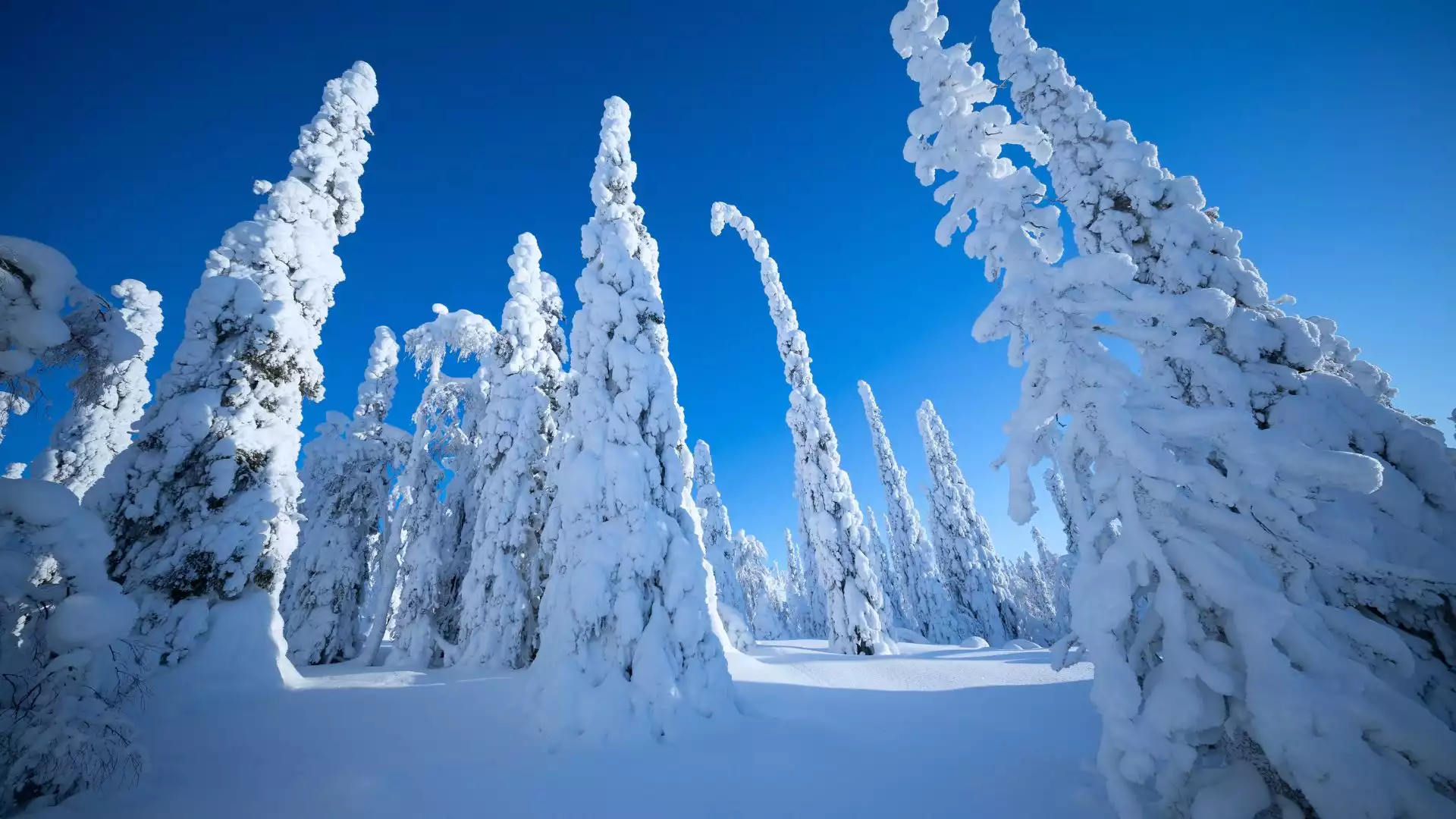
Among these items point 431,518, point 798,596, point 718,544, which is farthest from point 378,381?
point 798,596

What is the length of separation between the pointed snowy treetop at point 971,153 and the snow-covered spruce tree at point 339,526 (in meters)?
20.0

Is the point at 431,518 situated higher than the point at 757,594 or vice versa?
the point at 431,518

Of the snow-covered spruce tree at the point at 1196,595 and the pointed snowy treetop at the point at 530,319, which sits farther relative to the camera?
the pointed snowy treetop at the point at 530,319

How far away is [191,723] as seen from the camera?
19.7ft

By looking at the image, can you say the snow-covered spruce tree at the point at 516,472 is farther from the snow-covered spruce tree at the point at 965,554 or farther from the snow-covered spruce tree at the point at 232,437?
the snow-covered spruce tree at the point at 965,554

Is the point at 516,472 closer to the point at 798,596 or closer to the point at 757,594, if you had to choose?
the point at 798,596

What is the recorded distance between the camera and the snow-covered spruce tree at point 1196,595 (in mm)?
2391

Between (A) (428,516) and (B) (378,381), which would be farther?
(B) (378,381)

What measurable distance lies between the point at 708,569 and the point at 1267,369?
841 centimetres

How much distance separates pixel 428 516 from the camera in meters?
16.2

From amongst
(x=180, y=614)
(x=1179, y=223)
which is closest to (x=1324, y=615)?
(x=1179, y=223)

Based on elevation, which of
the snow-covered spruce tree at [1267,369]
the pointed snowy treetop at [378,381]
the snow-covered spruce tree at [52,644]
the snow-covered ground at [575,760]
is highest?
the pointed snowy treetop at [378,381]

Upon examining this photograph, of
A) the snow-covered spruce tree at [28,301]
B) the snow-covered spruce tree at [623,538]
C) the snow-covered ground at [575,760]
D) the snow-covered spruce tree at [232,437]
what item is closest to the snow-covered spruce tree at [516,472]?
the snow-covered spruce tree at [623,538]

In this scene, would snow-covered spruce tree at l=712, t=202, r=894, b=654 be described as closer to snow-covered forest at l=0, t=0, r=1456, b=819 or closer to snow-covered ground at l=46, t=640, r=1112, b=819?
snow-covered forest at l=0, t=0, r=1456, b=819
